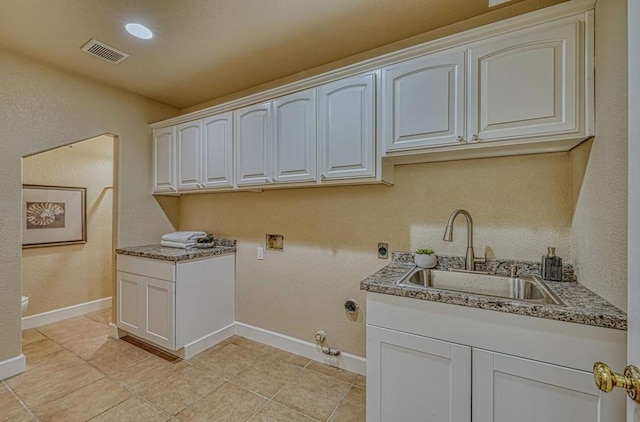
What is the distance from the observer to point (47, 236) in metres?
3.29

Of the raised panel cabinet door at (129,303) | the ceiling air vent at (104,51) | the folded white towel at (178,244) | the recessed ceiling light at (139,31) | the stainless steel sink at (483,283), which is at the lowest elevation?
the raised panel cabinet door at (129,303)

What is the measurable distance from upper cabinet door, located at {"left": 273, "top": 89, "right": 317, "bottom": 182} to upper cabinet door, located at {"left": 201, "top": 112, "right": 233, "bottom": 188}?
1.75 ft

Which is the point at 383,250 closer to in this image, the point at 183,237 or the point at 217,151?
the point at 217,151

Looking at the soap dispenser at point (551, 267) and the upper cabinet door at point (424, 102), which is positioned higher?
the upper cabinet door at point (424, 102)

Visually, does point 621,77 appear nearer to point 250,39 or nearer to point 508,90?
point 508,90

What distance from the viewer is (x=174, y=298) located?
244 cm

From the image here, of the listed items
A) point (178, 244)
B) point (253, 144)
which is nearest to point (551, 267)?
point (253, 144)

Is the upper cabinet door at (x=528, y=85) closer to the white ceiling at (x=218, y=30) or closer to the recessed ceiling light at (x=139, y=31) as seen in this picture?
the white ceiling at (x=218, y=30)

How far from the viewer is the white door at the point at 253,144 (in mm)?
2371

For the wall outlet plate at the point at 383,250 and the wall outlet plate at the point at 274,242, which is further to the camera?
the wall outlet plate at the point at 274,242

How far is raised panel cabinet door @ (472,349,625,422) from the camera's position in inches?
42.7

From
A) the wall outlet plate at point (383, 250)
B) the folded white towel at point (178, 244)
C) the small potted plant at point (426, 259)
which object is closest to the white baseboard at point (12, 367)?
the folded white towel at point (178, 244)

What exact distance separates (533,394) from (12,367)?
352 centimetres
